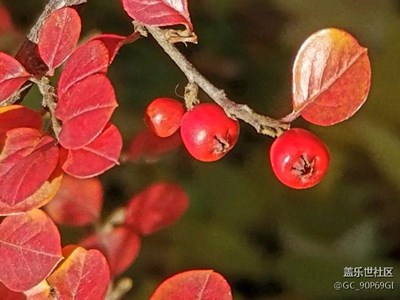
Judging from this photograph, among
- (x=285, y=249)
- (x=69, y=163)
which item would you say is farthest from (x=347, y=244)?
(x=69, y=163)

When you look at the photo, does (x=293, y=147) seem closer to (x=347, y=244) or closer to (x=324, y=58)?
(x=324, y=58)

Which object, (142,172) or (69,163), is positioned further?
(142,172)

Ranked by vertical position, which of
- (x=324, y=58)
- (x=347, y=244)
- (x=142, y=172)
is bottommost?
(x=347, y=244)

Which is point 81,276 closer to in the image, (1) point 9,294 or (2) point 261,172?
Answer: (1) point 9,294

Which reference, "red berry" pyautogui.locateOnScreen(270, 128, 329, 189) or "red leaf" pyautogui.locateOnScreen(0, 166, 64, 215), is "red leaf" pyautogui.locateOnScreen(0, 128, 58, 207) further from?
"red berry" pyautogui.locateOnScreen(270, 128, 329, 189)

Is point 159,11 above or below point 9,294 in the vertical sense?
above

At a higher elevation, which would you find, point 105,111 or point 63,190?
point 105,111

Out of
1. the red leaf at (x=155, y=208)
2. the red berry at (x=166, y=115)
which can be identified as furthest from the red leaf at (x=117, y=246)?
the red berry at (x=166, y=115)

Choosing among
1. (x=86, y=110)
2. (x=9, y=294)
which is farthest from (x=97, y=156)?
(x=9, y=294)
